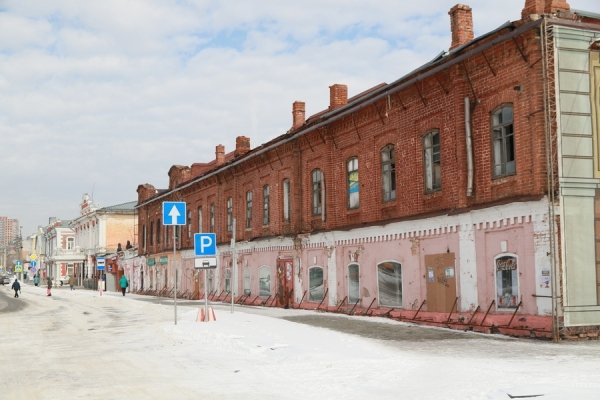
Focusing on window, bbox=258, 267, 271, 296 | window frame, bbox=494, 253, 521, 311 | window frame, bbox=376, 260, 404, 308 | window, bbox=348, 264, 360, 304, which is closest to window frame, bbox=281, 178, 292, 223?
window, bbox=258, 267, 271, 296

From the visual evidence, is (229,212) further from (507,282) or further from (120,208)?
(120,208)

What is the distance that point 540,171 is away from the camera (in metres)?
15.9

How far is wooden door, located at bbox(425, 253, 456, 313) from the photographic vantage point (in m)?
19.2

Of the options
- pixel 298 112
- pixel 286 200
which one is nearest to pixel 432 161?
pixel 286 200

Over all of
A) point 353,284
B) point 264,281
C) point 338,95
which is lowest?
point 264,281

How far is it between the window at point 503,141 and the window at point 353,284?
8358mm

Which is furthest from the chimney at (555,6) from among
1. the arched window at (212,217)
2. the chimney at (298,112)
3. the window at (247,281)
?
the arched window at (212,217)

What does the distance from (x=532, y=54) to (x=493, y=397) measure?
34.7ft

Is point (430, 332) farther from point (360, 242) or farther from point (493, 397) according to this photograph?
point (493, 397)

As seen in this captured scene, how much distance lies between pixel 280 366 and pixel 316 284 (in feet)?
54.3

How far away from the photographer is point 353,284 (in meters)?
24.8

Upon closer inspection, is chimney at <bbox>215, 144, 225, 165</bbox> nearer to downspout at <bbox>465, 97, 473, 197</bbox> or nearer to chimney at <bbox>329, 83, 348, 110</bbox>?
chimney at <bbox>329, 83, 348, 110</bbox>

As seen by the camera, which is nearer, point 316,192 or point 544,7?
point 544,7

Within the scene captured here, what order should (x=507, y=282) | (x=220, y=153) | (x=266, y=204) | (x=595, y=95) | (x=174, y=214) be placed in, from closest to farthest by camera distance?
(x=595, y=95)
(x=507, y=282)
(x=174, y=214)
(x=266, y=204)
(x=220, y=153)
